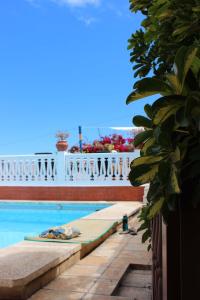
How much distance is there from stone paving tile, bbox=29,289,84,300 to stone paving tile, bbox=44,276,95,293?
7cm

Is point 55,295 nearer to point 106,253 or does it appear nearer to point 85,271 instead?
point 85,271

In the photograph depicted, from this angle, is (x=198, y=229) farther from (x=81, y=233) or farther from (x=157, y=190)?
(x=81, y=233)

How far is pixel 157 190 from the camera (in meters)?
0.86

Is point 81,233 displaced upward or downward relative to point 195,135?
downward

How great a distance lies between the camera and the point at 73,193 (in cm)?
989

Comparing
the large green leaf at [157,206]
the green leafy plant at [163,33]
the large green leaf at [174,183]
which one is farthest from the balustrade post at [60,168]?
the large green leaf at [174,183]

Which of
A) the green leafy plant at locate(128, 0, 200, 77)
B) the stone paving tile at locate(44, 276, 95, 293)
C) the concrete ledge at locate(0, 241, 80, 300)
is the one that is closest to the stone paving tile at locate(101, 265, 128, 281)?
the stone paving tile at locate(44, 276, 95, 293)

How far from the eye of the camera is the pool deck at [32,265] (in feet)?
7.61

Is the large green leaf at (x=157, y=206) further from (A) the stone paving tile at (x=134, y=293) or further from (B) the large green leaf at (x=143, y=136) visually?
(A) the stone paving tile at (x=134, y=293)

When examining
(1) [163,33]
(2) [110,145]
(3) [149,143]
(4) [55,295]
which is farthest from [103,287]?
(2) [110,145]

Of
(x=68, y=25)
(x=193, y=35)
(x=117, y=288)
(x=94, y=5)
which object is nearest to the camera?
(x=193, y=35)

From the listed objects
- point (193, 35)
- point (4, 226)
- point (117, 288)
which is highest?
point (193, 35)

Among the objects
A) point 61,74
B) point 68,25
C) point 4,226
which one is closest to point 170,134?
point 4,226

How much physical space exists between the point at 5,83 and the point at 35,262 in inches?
841
